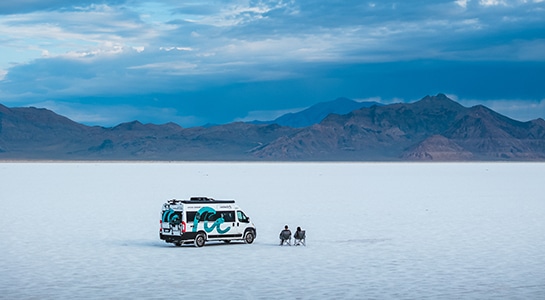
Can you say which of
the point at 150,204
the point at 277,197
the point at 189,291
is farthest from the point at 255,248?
the point at 277,197

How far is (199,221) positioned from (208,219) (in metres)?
Result: 0.27

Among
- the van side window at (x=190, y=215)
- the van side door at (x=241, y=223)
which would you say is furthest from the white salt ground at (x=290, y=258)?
the van side window at (x=190, y=215)

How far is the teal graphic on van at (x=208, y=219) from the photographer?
23.1m

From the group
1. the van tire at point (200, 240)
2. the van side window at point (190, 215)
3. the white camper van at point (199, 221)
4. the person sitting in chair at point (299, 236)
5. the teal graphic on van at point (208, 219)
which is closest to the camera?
the van side window at point (190, 215)

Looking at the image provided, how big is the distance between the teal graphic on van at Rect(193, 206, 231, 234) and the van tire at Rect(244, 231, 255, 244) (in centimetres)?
85

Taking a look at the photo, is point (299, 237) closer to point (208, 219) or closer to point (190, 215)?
point (208, 219)

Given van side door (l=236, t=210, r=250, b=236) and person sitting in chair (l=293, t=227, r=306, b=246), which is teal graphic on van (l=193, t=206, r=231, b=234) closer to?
van side door (l=236, t=210, r=250, b=236)

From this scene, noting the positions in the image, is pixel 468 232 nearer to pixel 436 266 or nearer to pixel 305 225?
pixel 305 225

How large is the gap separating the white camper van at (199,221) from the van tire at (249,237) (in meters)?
0.26

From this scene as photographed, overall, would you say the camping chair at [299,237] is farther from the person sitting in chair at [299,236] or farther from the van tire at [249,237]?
the van tire at [249,237]

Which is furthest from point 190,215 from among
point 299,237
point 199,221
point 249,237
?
point 299,237

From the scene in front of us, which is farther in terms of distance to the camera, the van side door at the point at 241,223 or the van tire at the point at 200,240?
the van side door at the point at 241,223

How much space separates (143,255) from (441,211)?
2059 centimetres

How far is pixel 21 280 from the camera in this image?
17781 mm
